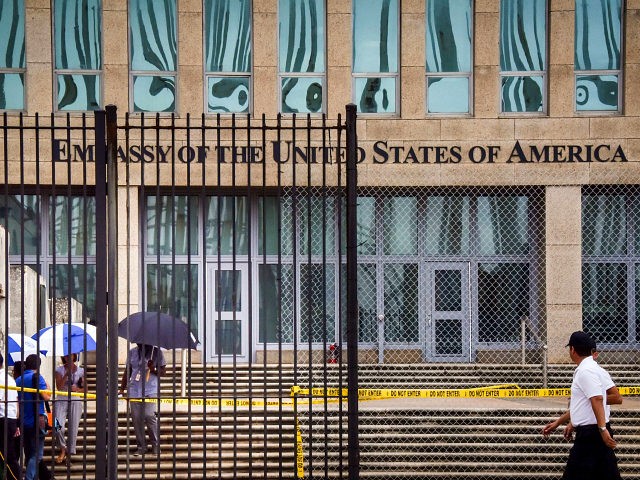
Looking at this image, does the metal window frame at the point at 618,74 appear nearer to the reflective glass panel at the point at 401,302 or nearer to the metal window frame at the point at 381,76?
the metal window frame at the point at 381,76

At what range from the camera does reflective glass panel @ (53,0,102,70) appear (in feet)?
61.7

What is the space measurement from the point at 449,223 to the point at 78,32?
7.77 meters

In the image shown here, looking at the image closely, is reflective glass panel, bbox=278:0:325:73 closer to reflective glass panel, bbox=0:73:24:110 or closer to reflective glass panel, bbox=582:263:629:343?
reflective glass panel, bbox=0:73:24:110

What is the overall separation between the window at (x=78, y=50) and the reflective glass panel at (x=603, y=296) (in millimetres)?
9752

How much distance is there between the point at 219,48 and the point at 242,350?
5706 millimetres

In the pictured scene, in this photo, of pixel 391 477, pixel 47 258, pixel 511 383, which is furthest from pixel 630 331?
pixel 47 258

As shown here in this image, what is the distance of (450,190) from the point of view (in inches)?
752

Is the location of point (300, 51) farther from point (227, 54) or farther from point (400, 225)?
point (400, 225)

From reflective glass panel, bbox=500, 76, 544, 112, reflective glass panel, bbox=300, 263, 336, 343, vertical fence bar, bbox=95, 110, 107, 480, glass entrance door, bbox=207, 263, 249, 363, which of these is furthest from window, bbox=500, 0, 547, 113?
vertical fence bar, bbox=95, 110, 107, 480

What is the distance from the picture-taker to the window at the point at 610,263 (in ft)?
62.3

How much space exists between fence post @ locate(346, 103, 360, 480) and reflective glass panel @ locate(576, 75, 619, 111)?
12347mm

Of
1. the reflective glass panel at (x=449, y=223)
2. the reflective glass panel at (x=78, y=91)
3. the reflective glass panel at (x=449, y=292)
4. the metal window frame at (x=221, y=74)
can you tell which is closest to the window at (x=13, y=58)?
the reflective glass panel at (x=78, y=91)

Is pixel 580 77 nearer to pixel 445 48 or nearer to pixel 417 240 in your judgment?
pixel 445 48

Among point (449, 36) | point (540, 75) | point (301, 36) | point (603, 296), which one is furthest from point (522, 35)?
point (603, 296)
